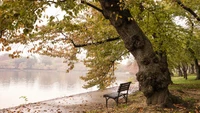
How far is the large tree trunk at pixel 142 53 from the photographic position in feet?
21.9

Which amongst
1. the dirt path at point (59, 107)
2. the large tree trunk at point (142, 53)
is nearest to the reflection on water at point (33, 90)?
the dirt path at point (59, 107)

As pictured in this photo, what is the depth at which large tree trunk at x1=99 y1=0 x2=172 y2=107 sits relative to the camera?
6.69 meters

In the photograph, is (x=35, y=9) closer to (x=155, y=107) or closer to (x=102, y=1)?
(x=102, y=1)

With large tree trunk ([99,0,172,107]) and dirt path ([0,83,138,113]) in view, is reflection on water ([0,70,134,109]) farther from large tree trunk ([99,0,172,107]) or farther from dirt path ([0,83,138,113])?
large tree trunk ([99,0,172,107])

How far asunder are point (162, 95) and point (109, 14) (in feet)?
11.1

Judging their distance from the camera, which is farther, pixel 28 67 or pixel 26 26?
pixel 28 67

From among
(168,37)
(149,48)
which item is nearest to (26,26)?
(149,48)

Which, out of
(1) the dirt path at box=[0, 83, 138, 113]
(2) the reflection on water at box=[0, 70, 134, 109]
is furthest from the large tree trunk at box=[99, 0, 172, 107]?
(2) the reflection on water at box=[0, 70, 134, 109]

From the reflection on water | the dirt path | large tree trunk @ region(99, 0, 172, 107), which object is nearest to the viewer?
large tree trunk @ region(99, 0, 172, 107)

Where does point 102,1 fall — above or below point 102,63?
above

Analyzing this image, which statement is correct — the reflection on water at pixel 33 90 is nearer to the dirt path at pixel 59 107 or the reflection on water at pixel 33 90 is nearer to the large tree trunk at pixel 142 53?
the dirt path at pixel 59 107

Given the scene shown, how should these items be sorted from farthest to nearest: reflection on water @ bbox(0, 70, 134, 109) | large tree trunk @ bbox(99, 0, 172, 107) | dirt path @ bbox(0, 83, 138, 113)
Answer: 1. reflection on water @ bbox(0, 70, 134, 109)
2. dirt path @ bbox(0, 83, 138, 113)
3. large tree trunk @ bbox(99, 0, 172, 107)

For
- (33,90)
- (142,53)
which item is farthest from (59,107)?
(33,90)

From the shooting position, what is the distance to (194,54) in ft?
66.4
